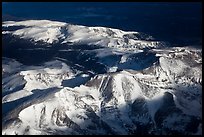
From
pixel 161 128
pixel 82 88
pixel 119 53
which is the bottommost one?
pixel 161 128

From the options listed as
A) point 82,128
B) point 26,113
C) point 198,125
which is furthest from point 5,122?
point 198,125

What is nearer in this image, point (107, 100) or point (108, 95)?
point (107, 100)

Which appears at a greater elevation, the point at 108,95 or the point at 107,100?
the point at 108,95

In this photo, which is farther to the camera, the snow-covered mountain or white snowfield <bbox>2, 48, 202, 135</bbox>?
white snowfield <bbox>2, 48, 202, 135</bbox>

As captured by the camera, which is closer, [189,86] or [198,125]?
[198,125]

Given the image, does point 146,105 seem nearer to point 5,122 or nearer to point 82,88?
point 82,88

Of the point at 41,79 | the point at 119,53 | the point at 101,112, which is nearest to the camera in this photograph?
the point at 101,112

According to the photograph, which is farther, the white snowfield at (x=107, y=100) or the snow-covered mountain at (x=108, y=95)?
the white snowfield at (x=107, y=100)

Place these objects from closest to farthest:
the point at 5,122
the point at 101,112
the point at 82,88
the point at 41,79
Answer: the point at 5,122, the point at 101,112, the point at 82,88, the point at 41,79
